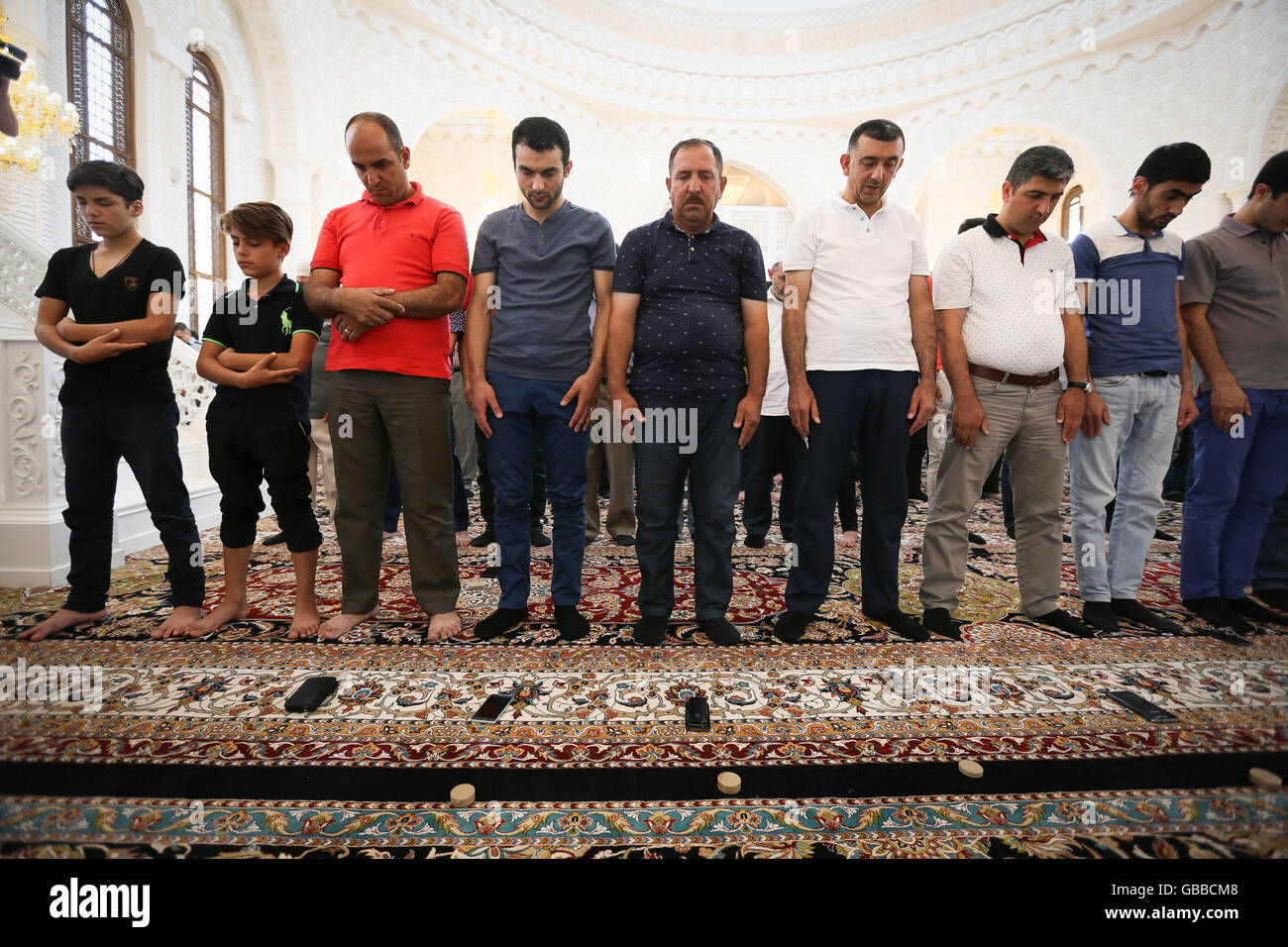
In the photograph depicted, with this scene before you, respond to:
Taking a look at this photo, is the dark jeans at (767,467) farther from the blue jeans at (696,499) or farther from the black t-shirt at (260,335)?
the black t-shirt at (260,335)

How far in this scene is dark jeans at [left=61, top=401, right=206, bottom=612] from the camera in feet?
8.28

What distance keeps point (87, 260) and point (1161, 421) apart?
4.58m

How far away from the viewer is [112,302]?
251 centimetres

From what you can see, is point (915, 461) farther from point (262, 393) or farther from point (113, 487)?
point (113, 487)

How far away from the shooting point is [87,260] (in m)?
2.55

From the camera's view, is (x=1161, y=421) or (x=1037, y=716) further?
(x=1161, y=421)

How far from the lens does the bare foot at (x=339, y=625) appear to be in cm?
248

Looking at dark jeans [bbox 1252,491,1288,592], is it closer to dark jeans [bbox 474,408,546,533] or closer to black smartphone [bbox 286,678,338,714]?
dark jeans [bbox 474,408,546,533]

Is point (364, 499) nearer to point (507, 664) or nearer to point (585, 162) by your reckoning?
point (507, 664)

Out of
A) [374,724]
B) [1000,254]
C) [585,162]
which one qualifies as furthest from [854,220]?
[585,162]

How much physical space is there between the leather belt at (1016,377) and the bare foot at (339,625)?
2.80 metres

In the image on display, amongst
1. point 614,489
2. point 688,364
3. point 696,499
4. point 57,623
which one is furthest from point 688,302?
point 57,623

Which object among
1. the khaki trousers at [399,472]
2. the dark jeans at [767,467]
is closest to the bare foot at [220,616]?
the khaki trousers at [399,472]

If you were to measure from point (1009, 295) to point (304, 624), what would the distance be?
3.19 meters
